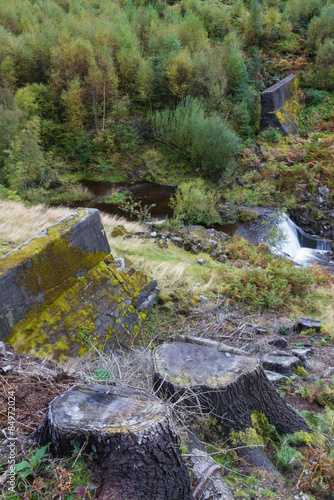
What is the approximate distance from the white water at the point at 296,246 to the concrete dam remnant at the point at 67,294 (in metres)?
6.78

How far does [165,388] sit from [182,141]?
1404 centimetres

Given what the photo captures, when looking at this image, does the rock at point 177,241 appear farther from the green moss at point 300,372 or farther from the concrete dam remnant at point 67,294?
the green moss at point 300,372

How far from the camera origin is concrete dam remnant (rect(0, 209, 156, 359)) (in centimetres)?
282

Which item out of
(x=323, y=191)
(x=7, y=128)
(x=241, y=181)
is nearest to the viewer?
(x=7, y=128)

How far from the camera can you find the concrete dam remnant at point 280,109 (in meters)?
14.9

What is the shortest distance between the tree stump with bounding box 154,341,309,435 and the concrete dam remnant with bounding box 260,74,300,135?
51.0ft

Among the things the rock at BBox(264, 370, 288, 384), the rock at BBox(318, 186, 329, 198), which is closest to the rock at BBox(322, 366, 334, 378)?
the rock at BBox(264, 370, 288, 384)

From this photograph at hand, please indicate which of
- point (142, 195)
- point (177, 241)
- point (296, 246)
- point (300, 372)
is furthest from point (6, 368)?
point (142, 195)

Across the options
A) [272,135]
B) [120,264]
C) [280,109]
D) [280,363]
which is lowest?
[280,363]

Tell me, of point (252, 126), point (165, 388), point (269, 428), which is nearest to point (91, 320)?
point (165, 388)

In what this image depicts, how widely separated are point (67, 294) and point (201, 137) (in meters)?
11.9

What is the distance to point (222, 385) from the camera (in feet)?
6.72

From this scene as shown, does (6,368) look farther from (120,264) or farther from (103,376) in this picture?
(120,264)

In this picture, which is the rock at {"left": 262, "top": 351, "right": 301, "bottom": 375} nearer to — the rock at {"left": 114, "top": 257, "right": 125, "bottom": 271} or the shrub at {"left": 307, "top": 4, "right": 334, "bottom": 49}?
the rock at {"left": 114, "top": 257, "right": 125, "bottom": 271}
